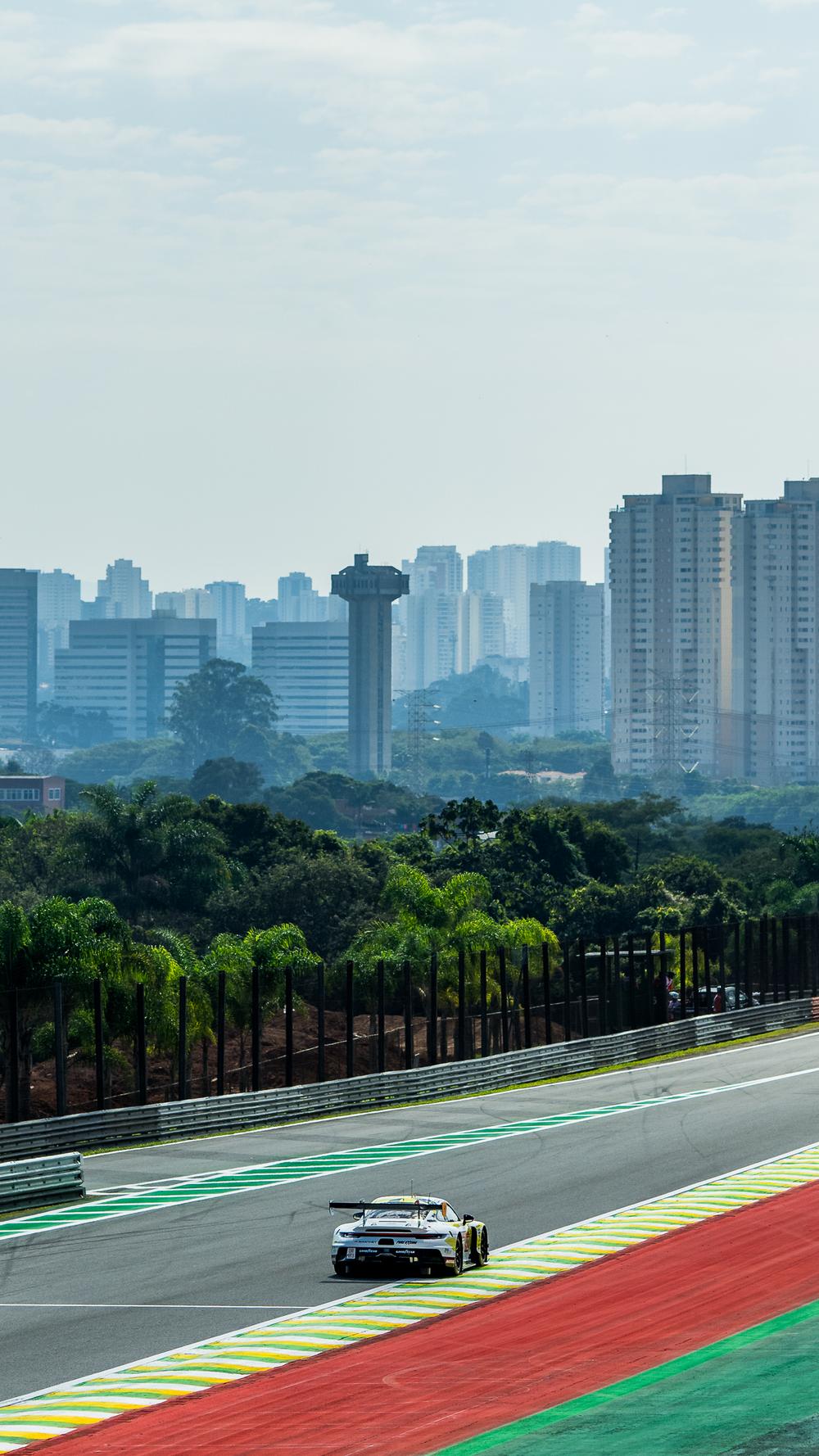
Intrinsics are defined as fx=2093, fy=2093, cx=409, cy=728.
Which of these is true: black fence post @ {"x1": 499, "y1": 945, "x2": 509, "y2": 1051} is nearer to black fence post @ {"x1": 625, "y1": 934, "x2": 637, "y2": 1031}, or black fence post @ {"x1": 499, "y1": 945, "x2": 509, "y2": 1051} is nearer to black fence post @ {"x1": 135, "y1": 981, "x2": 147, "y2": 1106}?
black fence post @ {"x1": 625, "y1": 934, "x2": 637, "y2": 1031}

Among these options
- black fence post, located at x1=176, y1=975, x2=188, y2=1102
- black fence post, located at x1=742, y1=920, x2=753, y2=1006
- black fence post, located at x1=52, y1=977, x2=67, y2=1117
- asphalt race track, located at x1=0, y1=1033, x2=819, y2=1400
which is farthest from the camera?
black fence post, located at x1=742, y1=920, x2=753, y2=1006

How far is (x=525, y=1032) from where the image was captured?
179 feet

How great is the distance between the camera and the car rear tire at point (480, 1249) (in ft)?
90.4

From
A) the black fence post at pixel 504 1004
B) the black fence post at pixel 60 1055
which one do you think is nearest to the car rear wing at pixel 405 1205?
the black fence post at pixel 60 1055

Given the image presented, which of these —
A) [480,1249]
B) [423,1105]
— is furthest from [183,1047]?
[480,1249]

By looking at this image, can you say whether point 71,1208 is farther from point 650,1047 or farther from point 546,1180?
point 650,1047

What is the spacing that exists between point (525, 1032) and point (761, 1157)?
16.2 metres

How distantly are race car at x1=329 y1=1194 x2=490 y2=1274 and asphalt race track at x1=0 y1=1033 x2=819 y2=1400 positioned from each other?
0.45 meters

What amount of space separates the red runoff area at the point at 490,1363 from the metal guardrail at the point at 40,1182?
9388mm

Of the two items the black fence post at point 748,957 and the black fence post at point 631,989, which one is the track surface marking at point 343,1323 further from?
the black fence post at point 748,957

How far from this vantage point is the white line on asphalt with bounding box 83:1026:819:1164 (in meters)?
40.6

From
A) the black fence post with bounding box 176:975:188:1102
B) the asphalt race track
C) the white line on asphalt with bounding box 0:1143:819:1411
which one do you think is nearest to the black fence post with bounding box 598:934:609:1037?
the asphalt race track

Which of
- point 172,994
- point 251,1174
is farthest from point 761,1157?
point 172,994

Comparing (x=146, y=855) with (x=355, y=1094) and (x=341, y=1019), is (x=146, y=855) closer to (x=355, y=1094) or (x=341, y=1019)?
(x=341, y=1019)
